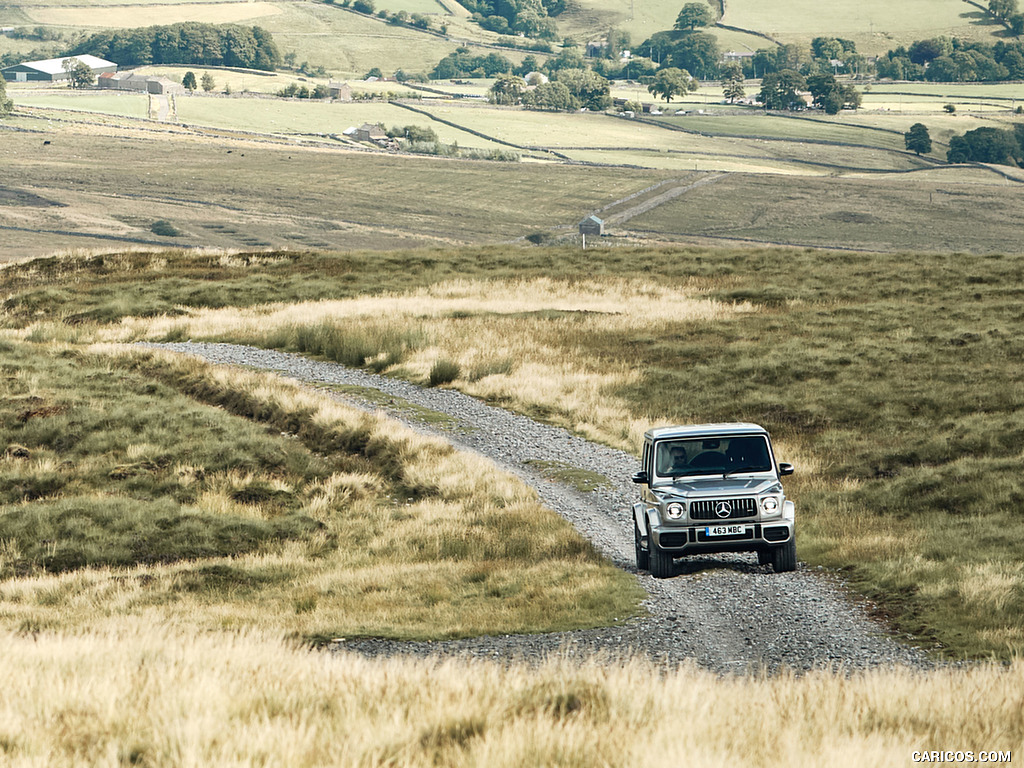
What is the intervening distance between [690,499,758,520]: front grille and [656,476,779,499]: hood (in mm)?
79

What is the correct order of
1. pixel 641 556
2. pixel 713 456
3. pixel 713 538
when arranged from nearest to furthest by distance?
pixel 713 538 < pixel 713 456 < pixel 641 556

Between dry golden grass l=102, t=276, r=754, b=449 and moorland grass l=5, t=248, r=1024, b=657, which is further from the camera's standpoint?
dry golden grass l=102, t=276, r=754, b=449

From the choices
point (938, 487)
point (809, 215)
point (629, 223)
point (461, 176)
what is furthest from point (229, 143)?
point (938, 487)

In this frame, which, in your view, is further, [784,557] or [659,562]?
[784,557]

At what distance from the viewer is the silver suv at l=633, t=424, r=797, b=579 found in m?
14.5

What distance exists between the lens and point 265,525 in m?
19.8

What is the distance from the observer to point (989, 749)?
7.29 meters

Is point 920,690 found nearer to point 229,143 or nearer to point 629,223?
point 629,223

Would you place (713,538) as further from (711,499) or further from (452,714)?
(452,714)

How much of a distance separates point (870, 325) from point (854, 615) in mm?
30131

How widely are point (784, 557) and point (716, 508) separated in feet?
4.51

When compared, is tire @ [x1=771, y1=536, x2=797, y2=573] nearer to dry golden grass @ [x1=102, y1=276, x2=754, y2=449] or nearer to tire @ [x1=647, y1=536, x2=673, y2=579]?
tire @ [x1=647, y1=536, x2=673, y2=579]

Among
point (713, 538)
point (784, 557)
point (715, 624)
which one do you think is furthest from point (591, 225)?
point (715, 624)

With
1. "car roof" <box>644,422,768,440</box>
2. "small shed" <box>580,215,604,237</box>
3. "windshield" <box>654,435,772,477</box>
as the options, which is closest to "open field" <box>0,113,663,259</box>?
"small shed" <box>580,215,604,237</box>
